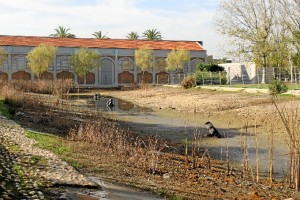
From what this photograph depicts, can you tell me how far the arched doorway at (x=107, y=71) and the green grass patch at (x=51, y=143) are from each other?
53.4 meters

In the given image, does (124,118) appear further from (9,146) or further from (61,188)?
(61,188)

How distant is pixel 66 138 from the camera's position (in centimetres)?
1609

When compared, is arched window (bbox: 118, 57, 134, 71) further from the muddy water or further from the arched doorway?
the muddy water

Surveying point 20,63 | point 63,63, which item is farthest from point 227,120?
point 20,63

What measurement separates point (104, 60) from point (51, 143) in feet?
184

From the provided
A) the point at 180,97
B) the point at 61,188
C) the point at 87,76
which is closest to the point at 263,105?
the point at 180,97

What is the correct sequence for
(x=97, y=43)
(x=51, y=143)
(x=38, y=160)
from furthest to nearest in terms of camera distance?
(x=97, y=43)
(x=51, y=143)
(x=38, y=160)

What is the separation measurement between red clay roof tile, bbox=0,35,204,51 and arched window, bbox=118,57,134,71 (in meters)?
1.91

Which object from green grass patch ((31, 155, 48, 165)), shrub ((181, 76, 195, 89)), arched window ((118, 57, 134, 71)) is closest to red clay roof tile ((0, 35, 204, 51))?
arched window ((118, 57, 134, 71))

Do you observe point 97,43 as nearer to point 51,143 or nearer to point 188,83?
point 188,83

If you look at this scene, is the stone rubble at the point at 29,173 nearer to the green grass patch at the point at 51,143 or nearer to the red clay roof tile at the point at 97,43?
the green grass patch at the point at 51,143

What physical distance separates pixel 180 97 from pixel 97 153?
26842 mm

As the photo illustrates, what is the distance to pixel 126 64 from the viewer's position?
70500mm

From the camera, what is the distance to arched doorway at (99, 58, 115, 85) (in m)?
69.3
